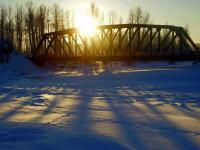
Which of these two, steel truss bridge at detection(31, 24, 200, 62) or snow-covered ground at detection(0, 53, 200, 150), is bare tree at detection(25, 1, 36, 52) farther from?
snow-covered ground at detection(0, 53, 200, 150)

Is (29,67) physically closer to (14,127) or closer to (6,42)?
(6,42)

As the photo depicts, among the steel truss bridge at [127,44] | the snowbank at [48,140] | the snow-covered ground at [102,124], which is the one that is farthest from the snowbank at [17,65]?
the snowbank at [48,140]

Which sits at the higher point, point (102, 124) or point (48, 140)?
point (48, 140)

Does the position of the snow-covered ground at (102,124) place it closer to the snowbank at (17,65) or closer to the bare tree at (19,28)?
the snowbank at (17,65)

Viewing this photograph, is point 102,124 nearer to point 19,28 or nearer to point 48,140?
point 48,140

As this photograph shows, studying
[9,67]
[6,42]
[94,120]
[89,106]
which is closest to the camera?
[94,120]

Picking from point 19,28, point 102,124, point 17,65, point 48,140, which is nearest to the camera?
point 48,140

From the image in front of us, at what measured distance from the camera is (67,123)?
390 inches

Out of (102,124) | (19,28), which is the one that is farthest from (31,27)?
(102,124)

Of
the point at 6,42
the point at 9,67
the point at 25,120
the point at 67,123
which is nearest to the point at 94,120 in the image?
the point at 67,123

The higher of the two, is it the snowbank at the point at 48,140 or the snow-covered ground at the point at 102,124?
the snowbank at the point at 48,140

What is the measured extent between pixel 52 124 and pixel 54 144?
2518 mm

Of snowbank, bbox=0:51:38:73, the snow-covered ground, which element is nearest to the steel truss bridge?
snowbank, bbox=0:51:38:73

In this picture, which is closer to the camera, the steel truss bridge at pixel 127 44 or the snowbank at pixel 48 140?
the snowbank at pixel 48 140
